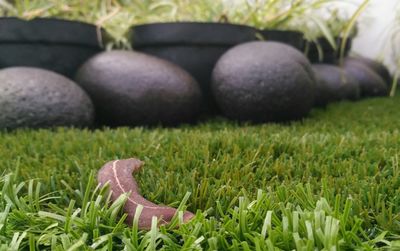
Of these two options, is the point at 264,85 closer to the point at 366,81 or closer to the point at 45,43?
the point at 45,43

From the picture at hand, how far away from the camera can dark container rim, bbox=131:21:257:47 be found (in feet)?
9.89

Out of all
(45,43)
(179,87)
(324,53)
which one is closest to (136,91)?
(179,87)

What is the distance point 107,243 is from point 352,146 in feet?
3.32

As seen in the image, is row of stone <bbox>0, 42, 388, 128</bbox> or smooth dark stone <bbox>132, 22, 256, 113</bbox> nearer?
row of stone <bbox>0, 42, 388, 128</bbox>

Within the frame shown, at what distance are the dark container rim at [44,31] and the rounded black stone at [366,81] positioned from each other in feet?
6.86

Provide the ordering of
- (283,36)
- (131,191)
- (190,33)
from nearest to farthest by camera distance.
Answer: (131,191)
(190,33)
(283,36)

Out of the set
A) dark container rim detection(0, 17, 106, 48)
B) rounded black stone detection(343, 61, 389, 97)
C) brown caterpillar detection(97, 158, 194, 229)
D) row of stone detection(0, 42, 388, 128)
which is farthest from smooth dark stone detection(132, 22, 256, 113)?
brown caterpillar detection(97, 158, 194, 229)

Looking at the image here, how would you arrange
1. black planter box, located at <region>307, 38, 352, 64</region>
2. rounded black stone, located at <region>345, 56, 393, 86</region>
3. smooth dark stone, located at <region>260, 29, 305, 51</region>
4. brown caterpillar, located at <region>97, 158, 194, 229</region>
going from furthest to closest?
rounded black stone, located at <region>345, 56, 393, 86</region>, black planter box, located at <region>307, 38, 352, 64</region>, smooth dark stone, located at <region>260, 29, 305, 51</region>, brown caterpillar, located at <region>97, 158, 194, 229</region>

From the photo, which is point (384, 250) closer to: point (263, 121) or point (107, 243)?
point (107, 243)

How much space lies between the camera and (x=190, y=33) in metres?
3.02

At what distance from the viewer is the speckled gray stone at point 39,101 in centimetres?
238

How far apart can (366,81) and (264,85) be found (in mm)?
1697

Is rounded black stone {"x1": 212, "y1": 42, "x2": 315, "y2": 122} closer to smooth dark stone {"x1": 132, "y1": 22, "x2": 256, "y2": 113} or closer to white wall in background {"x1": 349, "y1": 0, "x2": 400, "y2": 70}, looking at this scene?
smooth dark stone {"x1": 132, "y1": 22, "x2": 256, "y2": 113}

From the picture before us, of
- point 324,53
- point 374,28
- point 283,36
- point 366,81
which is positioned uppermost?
point 283,36
